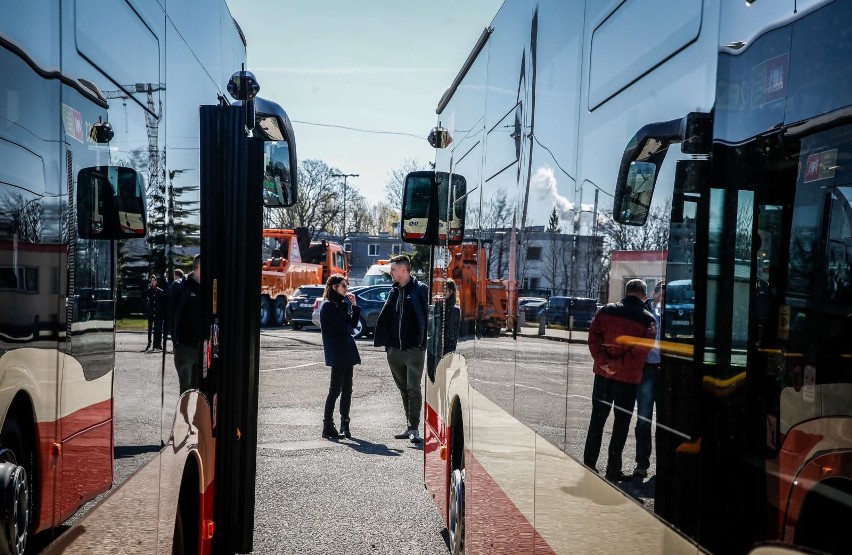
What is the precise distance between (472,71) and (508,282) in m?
1.97

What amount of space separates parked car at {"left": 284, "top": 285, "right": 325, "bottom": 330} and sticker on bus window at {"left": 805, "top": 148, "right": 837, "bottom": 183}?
2495 cm

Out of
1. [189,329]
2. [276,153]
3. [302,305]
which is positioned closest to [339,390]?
[276,153]

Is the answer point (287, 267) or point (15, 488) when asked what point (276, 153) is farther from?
point (287, 267)

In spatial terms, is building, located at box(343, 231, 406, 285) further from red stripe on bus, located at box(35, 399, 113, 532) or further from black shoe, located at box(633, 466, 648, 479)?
black shoe, located at box(633, 466, 648, 479)

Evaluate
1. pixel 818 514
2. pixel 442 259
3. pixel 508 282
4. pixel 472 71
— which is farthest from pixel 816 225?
pixel 442 259

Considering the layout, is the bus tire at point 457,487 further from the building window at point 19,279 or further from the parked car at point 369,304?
the parked car at point 369,304

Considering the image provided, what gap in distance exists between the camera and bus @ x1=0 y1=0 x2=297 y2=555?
1501 millimetres

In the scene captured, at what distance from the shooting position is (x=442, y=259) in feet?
18.2

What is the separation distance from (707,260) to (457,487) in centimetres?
336

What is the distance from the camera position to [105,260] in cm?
205

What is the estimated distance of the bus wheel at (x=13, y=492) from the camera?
145 centimetres

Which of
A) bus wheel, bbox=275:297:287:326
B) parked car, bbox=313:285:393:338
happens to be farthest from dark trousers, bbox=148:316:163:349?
bus wheel, bbox=275:297:287:326

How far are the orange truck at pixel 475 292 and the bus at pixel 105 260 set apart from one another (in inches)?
47.1

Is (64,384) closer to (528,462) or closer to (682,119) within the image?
(682,119)
